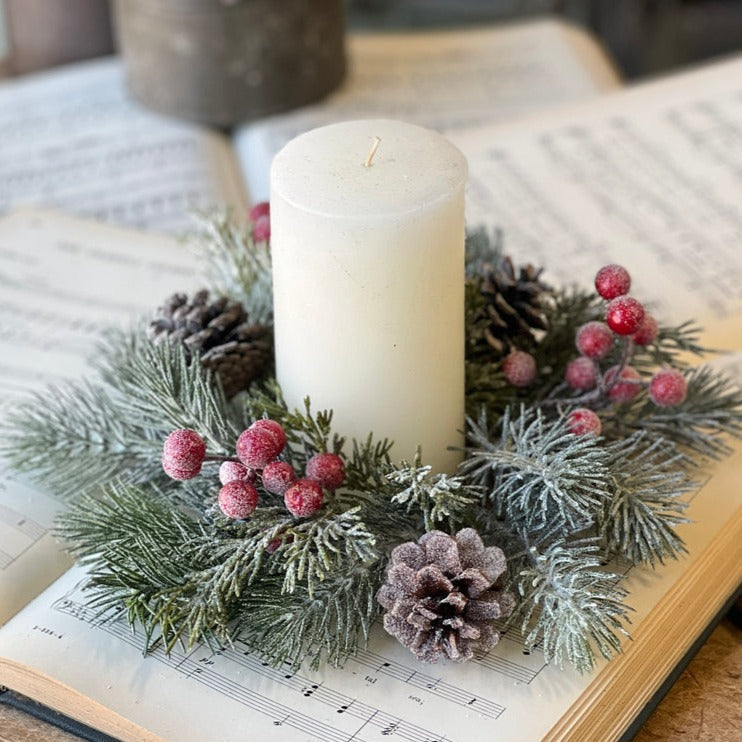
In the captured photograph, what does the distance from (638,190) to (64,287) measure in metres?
0.50

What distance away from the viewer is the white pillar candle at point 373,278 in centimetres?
46

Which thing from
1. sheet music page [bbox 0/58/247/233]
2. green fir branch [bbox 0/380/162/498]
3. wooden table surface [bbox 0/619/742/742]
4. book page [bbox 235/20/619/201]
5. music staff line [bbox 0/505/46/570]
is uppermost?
green fir branch [bbox 0/380/162/498]

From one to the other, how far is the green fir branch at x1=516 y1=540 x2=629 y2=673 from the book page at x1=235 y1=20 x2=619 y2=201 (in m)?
0.69

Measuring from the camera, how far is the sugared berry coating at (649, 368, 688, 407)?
0.55 metres

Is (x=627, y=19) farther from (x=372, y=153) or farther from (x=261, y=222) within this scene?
(x=372, y=153)

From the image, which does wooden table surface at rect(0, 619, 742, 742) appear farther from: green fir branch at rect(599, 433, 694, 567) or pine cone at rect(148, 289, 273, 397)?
pine cone at rect(148, 289, 273, 397)

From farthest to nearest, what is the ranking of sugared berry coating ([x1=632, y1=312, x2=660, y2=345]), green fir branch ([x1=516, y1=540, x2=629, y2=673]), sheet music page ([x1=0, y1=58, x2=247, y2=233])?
sheet music page ([x1=0, y1=58, x2=247, y2=233]) → sugared berry coating ([x1=632, y1=312, x2=660, y2=345]) → green fir branch ([x1=516, y1=540, x2=629, y2=673])

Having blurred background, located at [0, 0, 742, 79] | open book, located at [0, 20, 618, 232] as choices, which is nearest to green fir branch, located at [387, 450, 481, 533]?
open book, located at [0, 20, 618, 232]

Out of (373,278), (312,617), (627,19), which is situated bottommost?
(627,19)

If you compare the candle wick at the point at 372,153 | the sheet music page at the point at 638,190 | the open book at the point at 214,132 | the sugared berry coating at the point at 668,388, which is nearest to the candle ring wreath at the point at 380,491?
the sugared berry coating at the point at 668,388

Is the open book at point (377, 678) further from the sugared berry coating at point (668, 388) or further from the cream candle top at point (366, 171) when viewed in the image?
the cream candle top at point (366, 171)

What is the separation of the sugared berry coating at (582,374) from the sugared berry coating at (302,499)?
17 cm

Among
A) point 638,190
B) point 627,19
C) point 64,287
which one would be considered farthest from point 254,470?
point 627,19

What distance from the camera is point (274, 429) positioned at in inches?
19.0
